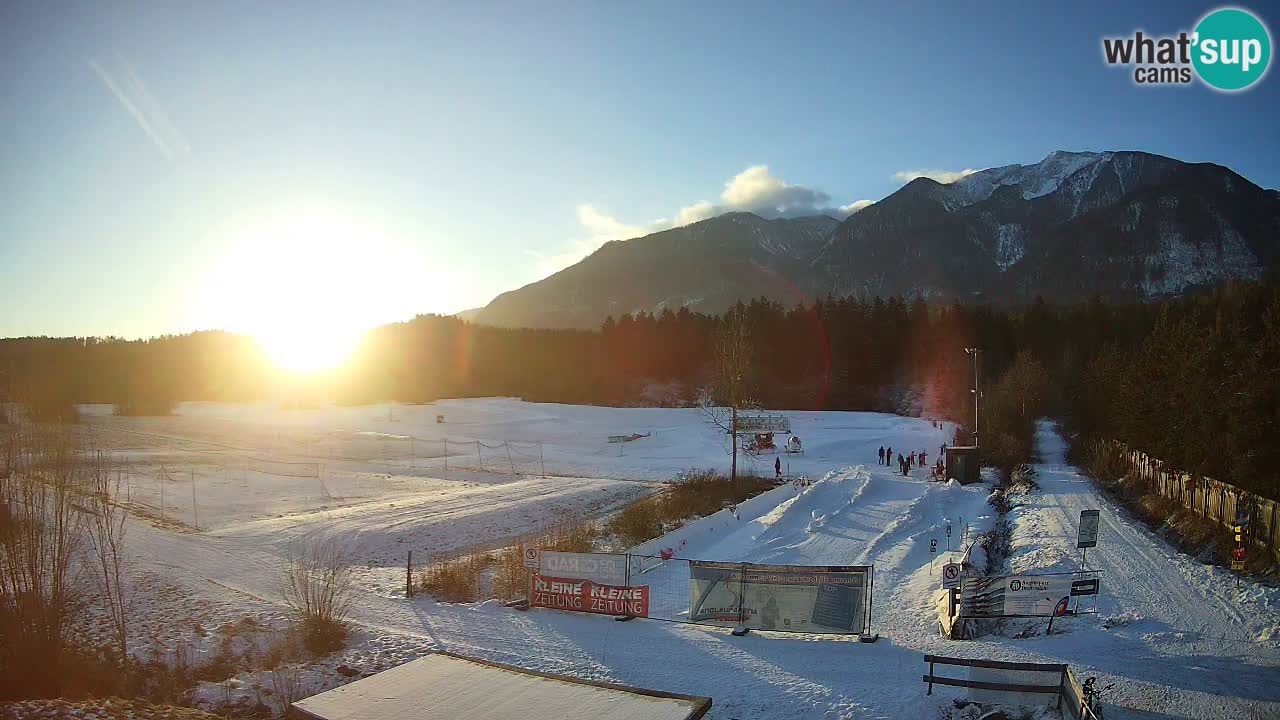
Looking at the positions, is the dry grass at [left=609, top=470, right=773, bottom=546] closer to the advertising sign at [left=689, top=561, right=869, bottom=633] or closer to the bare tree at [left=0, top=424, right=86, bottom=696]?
the advertising sign at [left=689, top=561, right=869, bottom=633]

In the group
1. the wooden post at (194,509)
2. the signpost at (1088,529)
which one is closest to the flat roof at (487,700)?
the signpost at (1088,529)

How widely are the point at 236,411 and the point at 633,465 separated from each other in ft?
226

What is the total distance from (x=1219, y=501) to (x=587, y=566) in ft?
71.4

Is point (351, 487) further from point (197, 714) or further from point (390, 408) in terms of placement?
point (390, 408)

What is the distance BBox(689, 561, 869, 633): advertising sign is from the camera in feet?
46.6

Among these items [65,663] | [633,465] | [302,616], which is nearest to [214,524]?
[302,616]

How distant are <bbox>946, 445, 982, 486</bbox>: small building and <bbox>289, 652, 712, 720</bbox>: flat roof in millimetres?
33093

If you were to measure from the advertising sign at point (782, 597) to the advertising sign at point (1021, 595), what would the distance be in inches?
91.5

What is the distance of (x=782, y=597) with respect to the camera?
48.3ft

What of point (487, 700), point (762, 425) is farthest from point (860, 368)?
point (487, 700)

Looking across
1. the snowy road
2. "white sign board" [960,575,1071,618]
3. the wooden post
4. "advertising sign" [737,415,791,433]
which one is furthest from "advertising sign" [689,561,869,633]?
"advertising sign" [737,415,791,433]

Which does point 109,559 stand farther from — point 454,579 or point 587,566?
point 587,566

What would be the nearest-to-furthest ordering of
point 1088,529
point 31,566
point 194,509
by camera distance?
1. point 31,566
2. point 1088,529
3. point 194,509

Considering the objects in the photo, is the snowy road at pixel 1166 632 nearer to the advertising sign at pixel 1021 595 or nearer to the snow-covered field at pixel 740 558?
the snow-covered field at pixel 740 558
